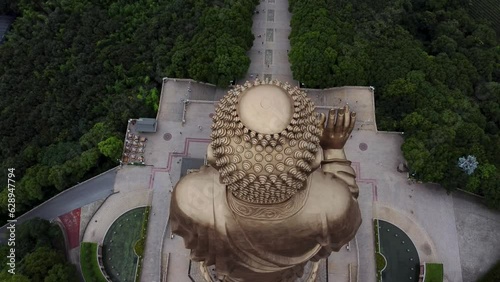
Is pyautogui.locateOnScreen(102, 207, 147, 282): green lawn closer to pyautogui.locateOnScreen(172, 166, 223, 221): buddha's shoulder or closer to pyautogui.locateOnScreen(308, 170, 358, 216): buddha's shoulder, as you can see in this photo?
pyautogui.locateOnScreen(172, 166, 223, 221): buddha's shoulder

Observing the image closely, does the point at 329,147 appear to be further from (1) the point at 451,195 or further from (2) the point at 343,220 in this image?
(1) the point at 451,195

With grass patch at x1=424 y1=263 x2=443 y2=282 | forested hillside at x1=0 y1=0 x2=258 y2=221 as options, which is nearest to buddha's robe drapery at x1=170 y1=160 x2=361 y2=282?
grass patch at x1=424 y1=263 x2=443 y2=282

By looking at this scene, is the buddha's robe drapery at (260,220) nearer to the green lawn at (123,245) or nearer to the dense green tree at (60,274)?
the dense green tree at (60,274)

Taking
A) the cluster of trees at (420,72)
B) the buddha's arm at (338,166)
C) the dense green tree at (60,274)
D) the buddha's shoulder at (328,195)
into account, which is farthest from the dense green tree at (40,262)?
the cluster of trees at (420,72)

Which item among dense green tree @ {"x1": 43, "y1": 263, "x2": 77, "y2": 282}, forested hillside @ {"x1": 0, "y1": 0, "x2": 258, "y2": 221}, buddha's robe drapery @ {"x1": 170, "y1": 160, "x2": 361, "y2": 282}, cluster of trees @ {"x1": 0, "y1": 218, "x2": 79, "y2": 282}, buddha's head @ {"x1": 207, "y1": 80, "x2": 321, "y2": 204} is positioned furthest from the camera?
forested hillside @ {"x1": 0, "y1": 0, "x2": 258, "y2": 221}

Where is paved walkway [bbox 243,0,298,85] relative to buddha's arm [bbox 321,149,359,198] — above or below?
above
